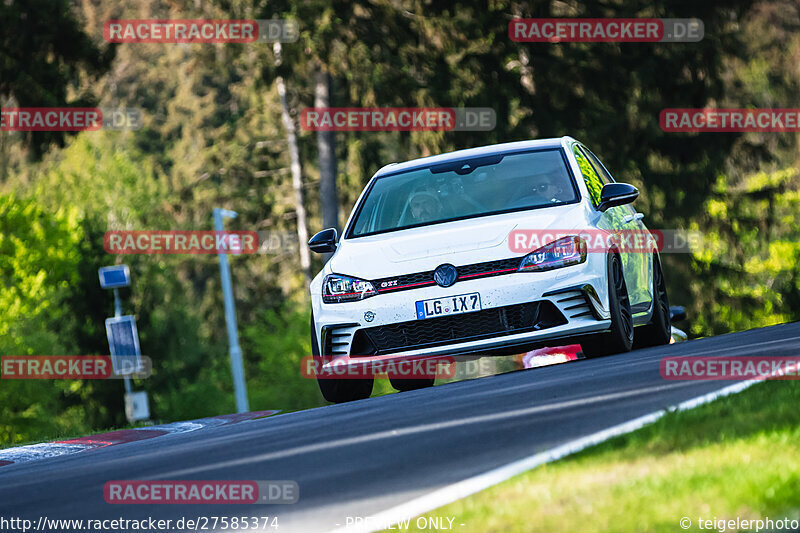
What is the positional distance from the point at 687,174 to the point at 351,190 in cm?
1243

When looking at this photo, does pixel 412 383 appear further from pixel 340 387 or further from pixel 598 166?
pixel 598 166

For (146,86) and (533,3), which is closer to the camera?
(533,3)

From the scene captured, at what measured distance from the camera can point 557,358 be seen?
1432cm

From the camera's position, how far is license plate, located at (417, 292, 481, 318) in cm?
955

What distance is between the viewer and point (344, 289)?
32.6 feet

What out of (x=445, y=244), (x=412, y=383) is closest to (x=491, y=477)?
(x=445, y=244)

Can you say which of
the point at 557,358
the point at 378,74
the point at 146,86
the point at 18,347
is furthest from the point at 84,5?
the point at 557,358

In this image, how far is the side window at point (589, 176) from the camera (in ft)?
35.6

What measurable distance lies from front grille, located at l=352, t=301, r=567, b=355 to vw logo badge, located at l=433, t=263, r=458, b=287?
254 millimetres

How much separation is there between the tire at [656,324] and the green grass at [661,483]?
6.19 m

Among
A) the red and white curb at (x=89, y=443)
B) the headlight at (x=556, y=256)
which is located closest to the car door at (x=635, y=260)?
the headlight at (x=556, y=256)

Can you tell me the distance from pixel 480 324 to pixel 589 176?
2276 mm

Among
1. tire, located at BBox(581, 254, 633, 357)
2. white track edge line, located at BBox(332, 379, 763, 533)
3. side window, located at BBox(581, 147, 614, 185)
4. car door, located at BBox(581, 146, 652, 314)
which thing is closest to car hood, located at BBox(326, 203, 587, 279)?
tire, located at BBox(581, 254, 633, 357)

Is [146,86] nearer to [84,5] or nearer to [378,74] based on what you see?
[84,5]
